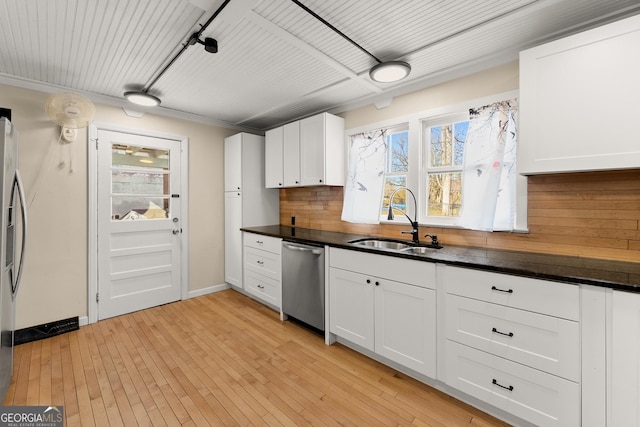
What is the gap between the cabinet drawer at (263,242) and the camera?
3.06 metres

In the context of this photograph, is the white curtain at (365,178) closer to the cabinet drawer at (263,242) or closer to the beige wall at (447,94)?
the beige wall at (447,94)

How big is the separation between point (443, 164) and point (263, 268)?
2.31 m

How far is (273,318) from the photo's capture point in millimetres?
3045

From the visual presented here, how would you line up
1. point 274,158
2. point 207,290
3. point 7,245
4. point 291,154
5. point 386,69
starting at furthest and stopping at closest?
point 207,290 < point 274,158 < point 291,154 < point 386,69 < point 7,245

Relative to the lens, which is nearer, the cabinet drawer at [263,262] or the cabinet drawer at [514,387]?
the cabinet drawer at [514,387]

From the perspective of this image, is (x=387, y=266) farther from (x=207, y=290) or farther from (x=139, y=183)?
(x=139, y=183)

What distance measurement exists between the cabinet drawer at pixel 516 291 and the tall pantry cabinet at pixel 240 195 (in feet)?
9.15

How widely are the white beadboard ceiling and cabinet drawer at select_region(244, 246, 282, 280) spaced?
73.3 inches

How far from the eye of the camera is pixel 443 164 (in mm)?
2539

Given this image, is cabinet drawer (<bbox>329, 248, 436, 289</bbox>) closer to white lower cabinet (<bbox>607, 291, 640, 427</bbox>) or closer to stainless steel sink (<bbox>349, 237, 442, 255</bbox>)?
stainless steel sink (<bbox>349, 237, 442, 255</bbox>)

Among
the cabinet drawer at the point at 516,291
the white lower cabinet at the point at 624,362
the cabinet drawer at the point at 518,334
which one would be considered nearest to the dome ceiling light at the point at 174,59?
the cabinet drawer at the point at 516,291

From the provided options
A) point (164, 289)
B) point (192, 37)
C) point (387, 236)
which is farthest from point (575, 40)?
point (164, 289)

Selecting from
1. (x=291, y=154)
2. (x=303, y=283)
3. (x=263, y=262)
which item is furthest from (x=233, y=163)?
(x=303, y=283)

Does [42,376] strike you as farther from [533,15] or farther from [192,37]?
[533,15]
